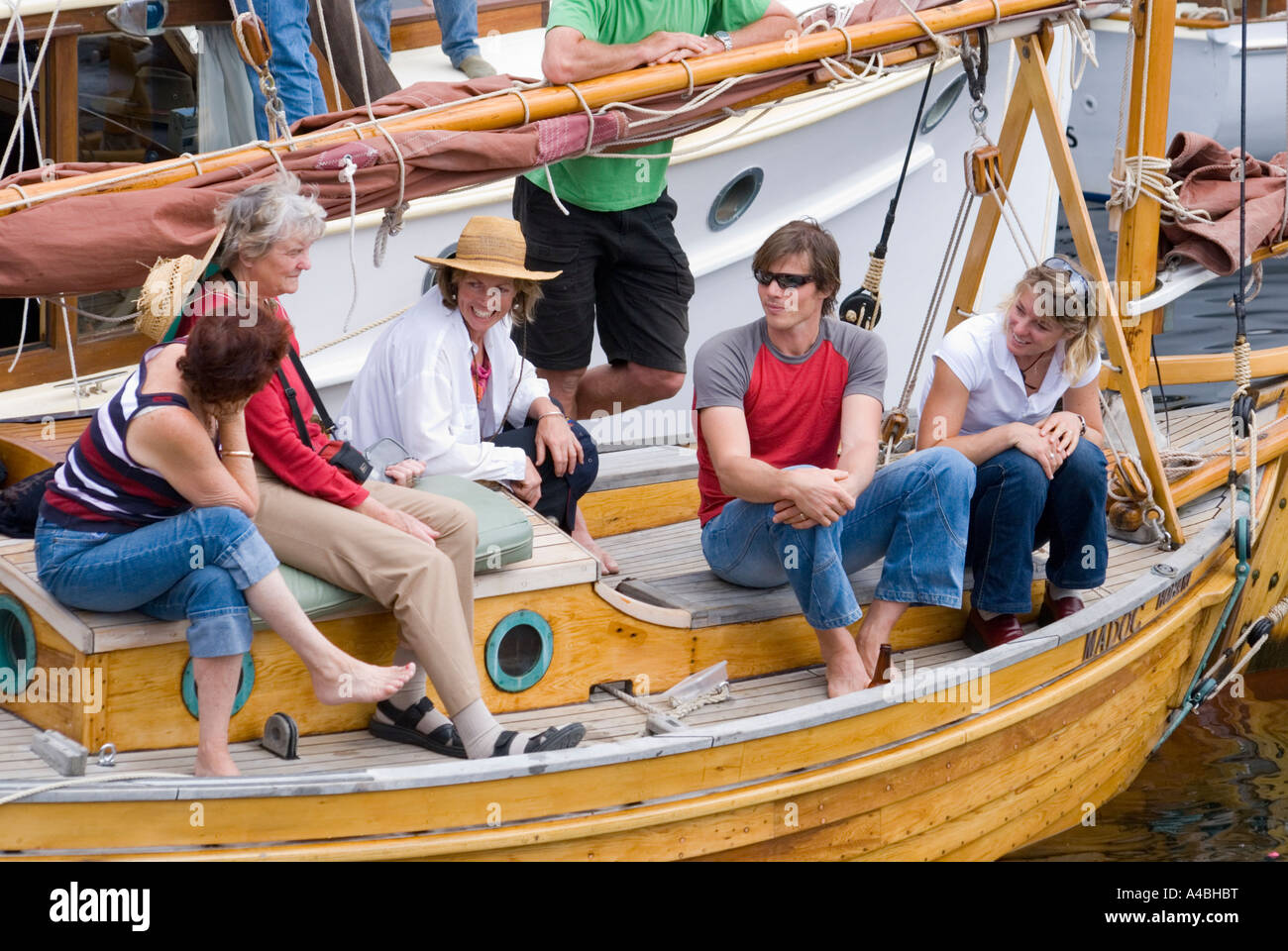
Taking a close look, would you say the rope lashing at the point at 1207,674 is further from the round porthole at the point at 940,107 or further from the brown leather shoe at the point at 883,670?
the round porthole at the point at 940,107

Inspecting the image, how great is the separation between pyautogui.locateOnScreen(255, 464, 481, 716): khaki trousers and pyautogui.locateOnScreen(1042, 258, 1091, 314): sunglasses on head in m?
1.85

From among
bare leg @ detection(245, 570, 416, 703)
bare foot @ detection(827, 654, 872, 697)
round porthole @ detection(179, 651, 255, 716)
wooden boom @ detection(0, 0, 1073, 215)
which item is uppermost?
wooden boom @ detection(0, 0, 1073, 215)

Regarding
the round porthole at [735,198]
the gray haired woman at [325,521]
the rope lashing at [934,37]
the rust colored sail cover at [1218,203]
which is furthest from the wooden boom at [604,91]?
the round porthole at [735,198]

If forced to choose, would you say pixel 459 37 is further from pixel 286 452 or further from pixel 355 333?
pixel 286 452

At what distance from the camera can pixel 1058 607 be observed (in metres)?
4.70

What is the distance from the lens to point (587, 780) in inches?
142

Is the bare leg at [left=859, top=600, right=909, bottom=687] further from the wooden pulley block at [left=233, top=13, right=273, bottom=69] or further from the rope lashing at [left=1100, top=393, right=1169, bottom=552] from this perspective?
the wooden pulley block at [left=233, top=13, right=273, bottom=69]

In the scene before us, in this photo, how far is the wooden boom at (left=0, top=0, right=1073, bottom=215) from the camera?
141 inches

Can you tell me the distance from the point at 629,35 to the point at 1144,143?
162 cm

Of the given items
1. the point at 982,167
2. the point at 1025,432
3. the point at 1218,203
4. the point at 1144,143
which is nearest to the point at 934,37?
the point at 982,167

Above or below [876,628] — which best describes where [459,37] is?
above

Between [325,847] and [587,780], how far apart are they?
0.59 m

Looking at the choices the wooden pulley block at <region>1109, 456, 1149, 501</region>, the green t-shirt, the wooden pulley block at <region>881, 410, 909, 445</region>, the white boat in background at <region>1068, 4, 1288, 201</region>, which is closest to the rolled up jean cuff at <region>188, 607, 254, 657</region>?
the green t-shirt

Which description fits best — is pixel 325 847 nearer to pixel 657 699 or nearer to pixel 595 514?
pixel 657 699
